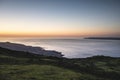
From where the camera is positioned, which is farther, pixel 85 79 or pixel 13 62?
pixel 13 62

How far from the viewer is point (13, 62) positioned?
1203 inches

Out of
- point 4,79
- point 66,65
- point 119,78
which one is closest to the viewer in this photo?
point 4,79

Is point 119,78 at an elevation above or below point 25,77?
below

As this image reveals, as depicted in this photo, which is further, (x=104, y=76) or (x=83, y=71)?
(x=83, y=71)

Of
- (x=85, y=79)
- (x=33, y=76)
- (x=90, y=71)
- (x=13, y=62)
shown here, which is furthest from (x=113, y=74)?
(x=13, y=62)

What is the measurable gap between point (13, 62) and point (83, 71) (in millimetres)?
14033

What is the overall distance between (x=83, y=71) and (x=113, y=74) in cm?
479

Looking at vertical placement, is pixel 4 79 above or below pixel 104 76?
above

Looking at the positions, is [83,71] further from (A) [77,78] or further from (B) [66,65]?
(A) [77,78]

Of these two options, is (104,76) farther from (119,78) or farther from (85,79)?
(85,79)

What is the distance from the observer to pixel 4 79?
1830cm

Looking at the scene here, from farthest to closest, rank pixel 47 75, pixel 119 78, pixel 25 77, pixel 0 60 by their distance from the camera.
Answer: pixel 0 60, pixel 119 78, pixel 47 75, pixel 25 77

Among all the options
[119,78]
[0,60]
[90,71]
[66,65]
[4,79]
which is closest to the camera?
[4,79]

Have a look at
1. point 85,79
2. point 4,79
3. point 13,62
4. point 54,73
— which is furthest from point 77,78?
point 13,62
